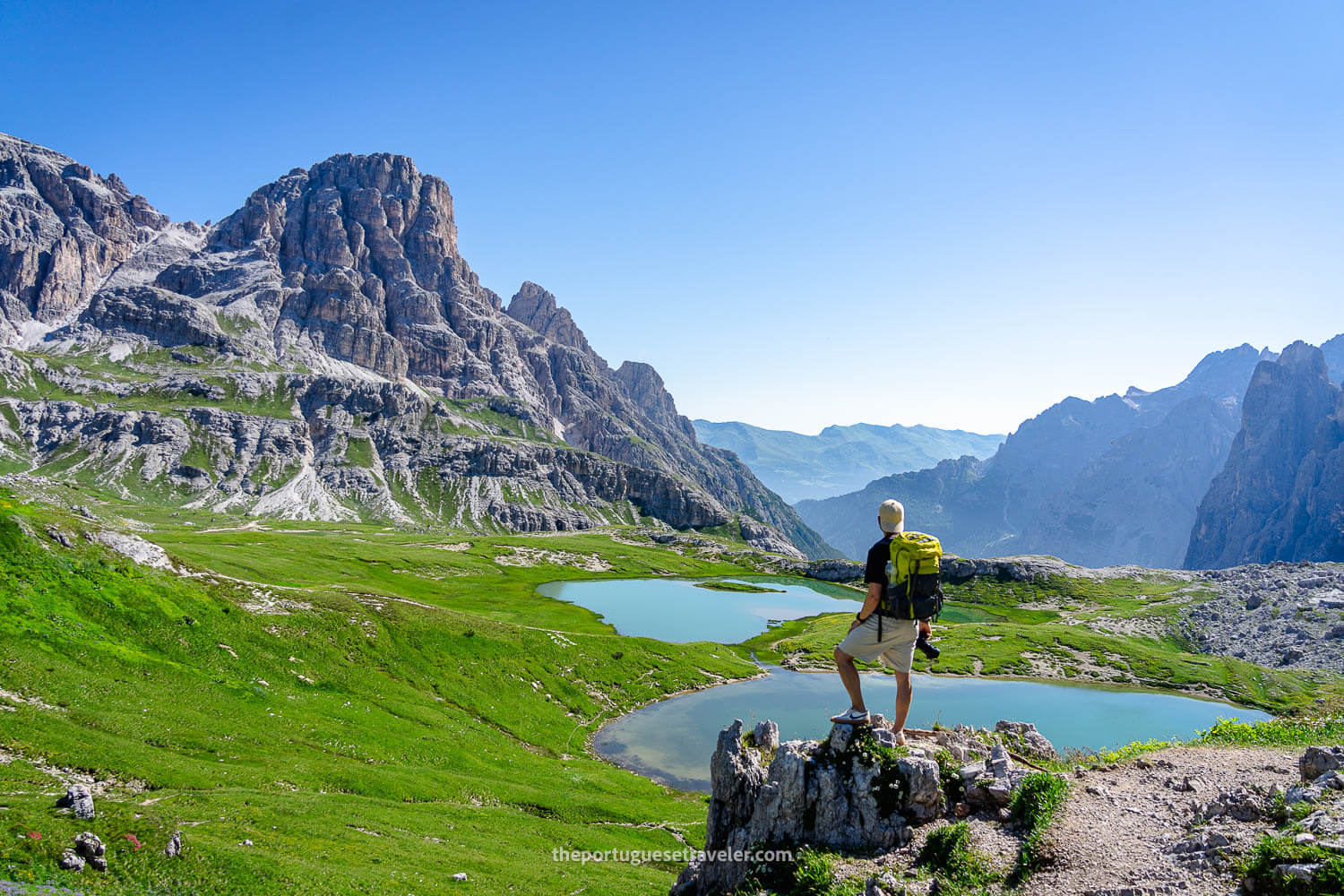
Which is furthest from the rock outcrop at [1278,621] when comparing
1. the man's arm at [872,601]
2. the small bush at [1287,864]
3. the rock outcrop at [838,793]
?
the man's arm at [872,601]

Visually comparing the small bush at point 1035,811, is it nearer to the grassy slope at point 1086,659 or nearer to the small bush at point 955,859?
the small bush at point 955,859

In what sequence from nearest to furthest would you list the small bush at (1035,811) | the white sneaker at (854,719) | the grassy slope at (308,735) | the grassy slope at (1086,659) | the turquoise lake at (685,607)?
the small bush at (1035,811), the white sneaker at (854,719), the grassy slope at (308,735), the grassy slope at (1086,659), the turquoise lake at (685,607)

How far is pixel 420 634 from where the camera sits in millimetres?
62031

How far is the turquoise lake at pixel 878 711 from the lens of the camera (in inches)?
2327

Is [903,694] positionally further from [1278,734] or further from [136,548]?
[136,548]

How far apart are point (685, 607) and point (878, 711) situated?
79.3 meters

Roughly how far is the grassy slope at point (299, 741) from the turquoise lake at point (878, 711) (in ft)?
17.0

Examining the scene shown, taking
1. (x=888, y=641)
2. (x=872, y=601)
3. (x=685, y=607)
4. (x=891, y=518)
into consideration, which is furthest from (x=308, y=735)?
(x=685, y=607)

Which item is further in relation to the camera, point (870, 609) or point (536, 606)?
point (536, 606)

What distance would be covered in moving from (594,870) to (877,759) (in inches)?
811

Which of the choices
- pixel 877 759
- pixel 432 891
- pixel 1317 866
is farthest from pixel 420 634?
pixel 1317 866

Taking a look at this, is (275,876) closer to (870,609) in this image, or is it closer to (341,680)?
(870,609)

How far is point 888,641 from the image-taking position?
15.4m

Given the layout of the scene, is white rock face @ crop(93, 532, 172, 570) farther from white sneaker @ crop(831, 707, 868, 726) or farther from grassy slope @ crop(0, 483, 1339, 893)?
white sneaker @ crop(831, 707, 868, 726)
